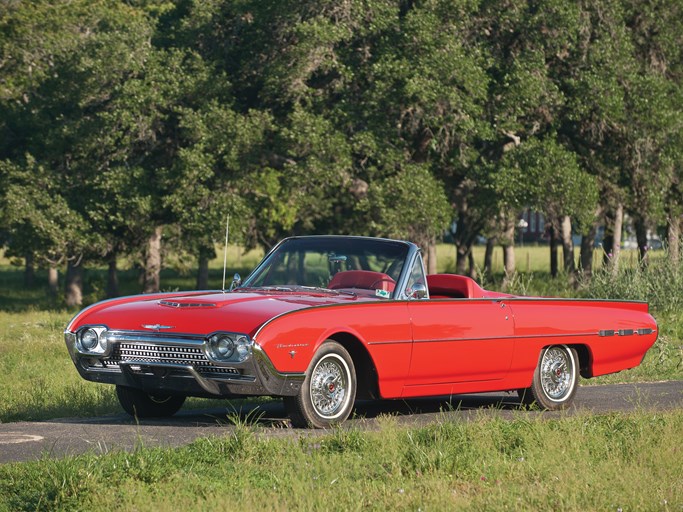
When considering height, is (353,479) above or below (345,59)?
below

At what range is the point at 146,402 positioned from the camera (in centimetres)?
1055

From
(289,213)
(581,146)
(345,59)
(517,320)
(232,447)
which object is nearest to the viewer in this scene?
(232,447)

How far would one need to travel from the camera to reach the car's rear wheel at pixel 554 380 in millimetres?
11477

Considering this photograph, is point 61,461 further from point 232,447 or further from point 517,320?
point 517,320

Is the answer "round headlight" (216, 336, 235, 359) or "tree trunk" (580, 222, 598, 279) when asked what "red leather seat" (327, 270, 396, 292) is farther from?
"tree trunk" (580, 222, 598, 279)

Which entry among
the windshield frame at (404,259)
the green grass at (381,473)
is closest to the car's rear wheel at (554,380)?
the windshield frame at (404,259)

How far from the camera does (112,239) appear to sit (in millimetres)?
35375

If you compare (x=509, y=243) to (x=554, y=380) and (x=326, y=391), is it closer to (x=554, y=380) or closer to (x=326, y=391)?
(x=554, y=380)

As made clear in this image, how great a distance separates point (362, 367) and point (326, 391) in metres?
0.42

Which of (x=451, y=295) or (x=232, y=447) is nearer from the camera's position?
(x=232, y=447)

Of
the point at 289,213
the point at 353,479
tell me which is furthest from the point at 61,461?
the point at 289,213

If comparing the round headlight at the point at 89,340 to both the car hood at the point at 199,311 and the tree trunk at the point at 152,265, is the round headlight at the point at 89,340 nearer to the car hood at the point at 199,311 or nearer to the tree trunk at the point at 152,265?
the car hood at the point at 199,311

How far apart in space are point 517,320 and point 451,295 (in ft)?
2.25

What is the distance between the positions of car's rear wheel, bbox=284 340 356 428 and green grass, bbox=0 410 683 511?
0.63 meters
